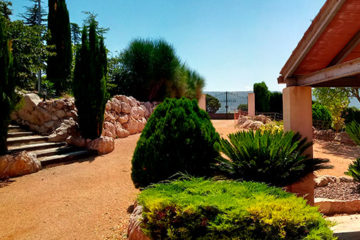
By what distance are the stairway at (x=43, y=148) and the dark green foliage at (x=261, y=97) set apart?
15.0 metres

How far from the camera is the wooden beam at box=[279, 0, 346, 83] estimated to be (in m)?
3.07

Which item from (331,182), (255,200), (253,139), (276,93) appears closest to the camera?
(255,200)

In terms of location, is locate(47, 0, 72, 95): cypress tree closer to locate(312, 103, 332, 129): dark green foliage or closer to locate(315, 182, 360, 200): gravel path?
locate(315, 182, 360, 200): gravel path

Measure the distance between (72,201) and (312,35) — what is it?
4.88 m

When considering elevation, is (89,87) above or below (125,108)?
above

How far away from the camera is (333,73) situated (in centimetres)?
329

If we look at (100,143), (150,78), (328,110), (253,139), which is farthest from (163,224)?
(328,110)

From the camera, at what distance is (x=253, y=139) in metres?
3.38

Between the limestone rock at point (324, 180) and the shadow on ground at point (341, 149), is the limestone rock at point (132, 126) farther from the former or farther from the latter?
the shadow on ground at point (341, 149)

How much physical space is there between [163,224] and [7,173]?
5699 millimetres

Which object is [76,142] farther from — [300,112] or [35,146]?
[300,112]

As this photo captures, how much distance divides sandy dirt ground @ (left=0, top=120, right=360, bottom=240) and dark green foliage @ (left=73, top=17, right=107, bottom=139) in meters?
1.54

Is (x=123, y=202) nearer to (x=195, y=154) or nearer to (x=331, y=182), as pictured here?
(x=195, y=154)

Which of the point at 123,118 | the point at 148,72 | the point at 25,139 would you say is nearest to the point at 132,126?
the point at 123,118
